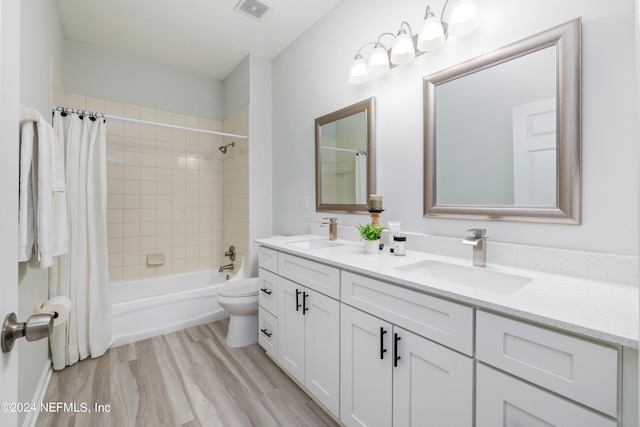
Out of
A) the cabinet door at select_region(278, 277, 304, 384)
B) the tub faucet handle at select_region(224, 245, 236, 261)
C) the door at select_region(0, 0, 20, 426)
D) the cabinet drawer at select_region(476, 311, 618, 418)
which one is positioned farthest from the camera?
the tub faucet handle at select_region(224, 245, 236, 261)

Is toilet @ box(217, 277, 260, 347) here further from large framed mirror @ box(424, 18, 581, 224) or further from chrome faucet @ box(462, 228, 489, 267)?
chrome faucet @ box(462, 228, 489, 267)

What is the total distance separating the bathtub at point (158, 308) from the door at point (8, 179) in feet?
6.66

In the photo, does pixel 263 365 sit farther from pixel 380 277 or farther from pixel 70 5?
pixel 70 5

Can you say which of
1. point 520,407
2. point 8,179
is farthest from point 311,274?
point 8,179

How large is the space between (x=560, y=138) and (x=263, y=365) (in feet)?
6.70

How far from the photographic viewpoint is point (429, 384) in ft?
3.20

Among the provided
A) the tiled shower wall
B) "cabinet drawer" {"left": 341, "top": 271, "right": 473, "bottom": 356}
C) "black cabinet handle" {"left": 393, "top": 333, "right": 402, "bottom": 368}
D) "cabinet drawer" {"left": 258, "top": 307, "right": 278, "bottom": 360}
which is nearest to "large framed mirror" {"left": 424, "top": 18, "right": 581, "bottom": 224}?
"cabinet drawer" {"left": 341, "top": 271, "right": 473, "bottom": 356}

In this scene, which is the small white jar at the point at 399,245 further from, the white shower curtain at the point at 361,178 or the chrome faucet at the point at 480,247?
the white shower curtain at the point at 361,178

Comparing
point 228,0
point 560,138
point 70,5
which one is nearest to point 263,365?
point 560,138

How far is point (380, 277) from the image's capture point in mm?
1132

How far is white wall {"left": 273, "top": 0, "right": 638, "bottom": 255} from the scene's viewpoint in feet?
3.18

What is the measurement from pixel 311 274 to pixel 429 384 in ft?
2.42

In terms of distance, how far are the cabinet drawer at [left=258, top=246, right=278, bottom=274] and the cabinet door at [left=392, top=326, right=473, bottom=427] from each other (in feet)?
3.13

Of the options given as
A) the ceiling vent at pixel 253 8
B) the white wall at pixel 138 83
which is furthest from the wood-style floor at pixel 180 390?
the ceiling vent at pixel 253 8
